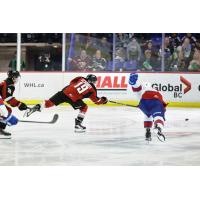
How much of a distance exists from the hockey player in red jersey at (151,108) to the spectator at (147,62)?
351 mm

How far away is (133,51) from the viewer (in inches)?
192

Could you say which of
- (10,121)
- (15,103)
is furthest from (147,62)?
(10,121)

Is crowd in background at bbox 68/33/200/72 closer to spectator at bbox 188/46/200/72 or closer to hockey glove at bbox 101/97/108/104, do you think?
spectator at bbox 188/46/200/72

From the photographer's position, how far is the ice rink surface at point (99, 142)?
3.84 metres

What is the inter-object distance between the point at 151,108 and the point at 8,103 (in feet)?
3.65

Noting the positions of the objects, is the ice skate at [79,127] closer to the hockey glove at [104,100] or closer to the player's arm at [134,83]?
the hockey glove at [104,100]

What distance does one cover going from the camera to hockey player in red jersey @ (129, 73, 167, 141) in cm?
431

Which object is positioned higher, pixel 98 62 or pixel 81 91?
pixel 98 62

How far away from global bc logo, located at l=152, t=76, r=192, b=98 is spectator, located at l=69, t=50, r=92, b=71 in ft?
2.06

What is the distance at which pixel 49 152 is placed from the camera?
4004 mm

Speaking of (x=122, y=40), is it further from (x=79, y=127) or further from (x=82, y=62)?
(x=79, y=127)

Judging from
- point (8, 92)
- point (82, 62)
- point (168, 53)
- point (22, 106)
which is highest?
point (168, 53)

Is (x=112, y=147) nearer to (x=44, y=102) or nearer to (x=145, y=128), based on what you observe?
(x=145, y=128)
